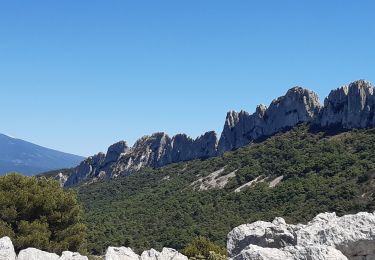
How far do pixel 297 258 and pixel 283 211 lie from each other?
2236 inches

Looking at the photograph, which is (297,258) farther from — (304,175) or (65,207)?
(304,175)

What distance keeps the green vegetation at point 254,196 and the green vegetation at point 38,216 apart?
85.6 feet

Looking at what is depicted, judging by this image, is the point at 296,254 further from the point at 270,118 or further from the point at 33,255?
the point at 270,118

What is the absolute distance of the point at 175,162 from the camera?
15162 cm

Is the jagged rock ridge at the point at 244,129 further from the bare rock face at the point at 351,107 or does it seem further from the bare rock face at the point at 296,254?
the bare rock face at the point at 296,254

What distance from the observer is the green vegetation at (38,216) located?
89.9 feet

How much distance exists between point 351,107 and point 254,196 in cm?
3620

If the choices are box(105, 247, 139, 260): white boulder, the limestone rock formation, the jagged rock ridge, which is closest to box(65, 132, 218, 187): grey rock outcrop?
the jagged rock ridge

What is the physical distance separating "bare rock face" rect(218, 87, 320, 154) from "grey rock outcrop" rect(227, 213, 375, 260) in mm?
104024

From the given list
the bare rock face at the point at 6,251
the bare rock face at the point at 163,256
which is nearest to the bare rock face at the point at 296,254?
the bare rock face at the point at 163,256

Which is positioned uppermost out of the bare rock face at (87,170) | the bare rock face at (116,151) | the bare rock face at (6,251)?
the bare rock face at (116,151)

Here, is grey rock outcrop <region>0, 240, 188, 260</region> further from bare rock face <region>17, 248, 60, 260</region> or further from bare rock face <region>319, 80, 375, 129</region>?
bare rock face <region>319, 80, 375, 129</region>

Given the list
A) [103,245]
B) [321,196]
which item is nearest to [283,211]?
[321,196]

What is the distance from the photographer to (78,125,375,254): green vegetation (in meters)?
65.2
